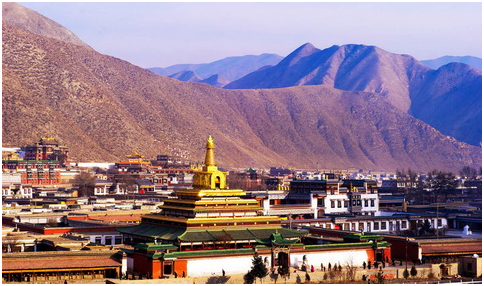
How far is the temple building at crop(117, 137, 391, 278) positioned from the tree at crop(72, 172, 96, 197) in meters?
78.1

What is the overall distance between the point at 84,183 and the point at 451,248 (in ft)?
297

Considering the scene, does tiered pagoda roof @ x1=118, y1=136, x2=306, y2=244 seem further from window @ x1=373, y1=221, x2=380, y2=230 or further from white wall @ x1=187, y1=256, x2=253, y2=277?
window @ x1=373, y1=221, x2=380, y2=230

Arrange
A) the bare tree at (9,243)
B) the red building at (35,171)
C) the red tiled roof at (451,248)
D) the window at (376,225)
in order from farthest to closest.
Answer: the red building at (35,171) → the window at (376,225) → the red tiled roof at (451,248) → the bare tree at (9,243)

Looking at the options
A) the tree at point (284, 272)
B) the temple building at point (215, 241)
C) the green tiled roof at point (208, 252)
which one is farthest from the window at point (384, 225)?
the green tiled roof at point (208, 252)

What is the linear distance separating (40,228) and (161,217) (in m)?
13.4

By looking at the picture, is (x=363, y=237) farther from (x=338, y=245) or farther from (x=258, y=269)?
(x=258, y=269)

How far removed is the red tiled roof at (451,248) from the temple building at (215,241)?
360 cm

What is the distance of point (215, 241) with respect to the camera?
56.9 metres

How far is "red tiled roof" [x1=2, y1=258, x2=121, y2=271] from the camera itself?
5200 cm

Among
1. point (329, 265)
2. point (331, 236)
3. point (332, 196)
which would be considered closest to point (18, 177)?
point (332, 196)

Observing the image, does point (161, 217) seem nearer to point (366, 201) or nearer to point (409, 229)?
point (409, 229)

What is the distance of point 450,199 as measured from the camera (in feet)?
459

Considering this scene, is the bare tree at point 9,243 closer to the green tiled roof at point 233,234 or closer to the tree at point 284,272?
the green tiled roof at point 233,234

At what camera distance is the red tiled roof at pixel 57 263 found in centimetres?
5200
